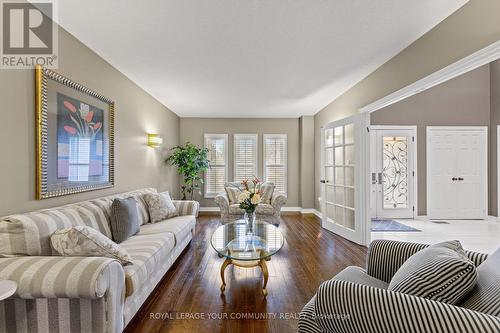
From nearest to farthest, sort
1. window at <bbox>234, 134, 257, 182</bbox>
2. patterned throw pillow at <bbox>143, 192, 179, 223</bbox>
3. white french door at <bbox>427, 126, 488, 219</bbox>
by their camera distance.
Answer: patterned throw pillow at <bbox>143, 192, 179, 223</bbox> → white french door at <bbox>427, 126, 488, 219</bbox> → window at <bbox>234, 134, 257, 182</bbox>

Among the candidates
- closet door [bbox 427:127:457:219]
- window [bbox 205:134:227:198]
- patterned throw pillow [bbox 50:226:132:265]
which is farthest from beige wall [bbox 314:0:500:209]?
window [bbox 205:134:227:198]

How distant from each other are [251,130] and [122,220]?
4291mm

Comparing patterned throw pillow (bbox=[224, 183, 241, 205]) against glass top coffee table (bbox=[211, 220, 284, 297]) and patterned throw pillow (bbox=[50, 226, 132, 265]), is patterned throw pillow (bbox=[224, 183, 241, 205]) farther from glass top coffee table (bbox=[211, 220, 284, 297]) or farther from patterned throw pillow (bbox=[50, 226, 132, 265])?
patterned throw pillow (bbox=[50, 226, 132, 265])

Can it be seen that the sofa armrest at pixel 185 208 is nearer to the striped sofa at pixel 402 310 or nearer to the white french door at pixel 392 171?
the striped sofa at pixel 402 310

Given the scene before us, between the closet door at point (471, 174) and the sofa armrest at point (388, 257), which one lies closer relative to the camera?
the sofa armrest at point (388, 257)

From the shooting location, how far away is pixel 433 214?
5.17 meters

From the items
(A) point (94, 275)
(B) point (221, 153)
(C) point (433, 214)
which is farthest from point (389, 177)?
(A) point (94, 275)

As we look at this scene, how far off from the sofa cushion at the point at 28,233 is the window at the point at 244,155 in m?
4.50

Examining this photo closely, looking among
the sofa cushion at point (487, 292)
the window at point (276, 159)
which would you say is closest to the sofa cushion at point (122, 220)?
the sofa cushion at point (487, 292)

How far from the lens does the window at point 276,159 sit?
6105 millimetres

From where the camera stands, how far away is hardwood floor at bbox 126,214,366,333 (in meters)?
1.84

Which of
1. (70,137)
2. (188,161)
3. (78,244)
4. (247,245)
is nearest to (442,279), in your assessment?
(247,245)

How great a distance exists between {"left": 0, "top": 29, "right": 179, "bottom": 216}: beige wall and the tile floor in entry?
171 inches

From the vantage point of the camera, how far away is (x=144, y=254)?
6.54 feet
